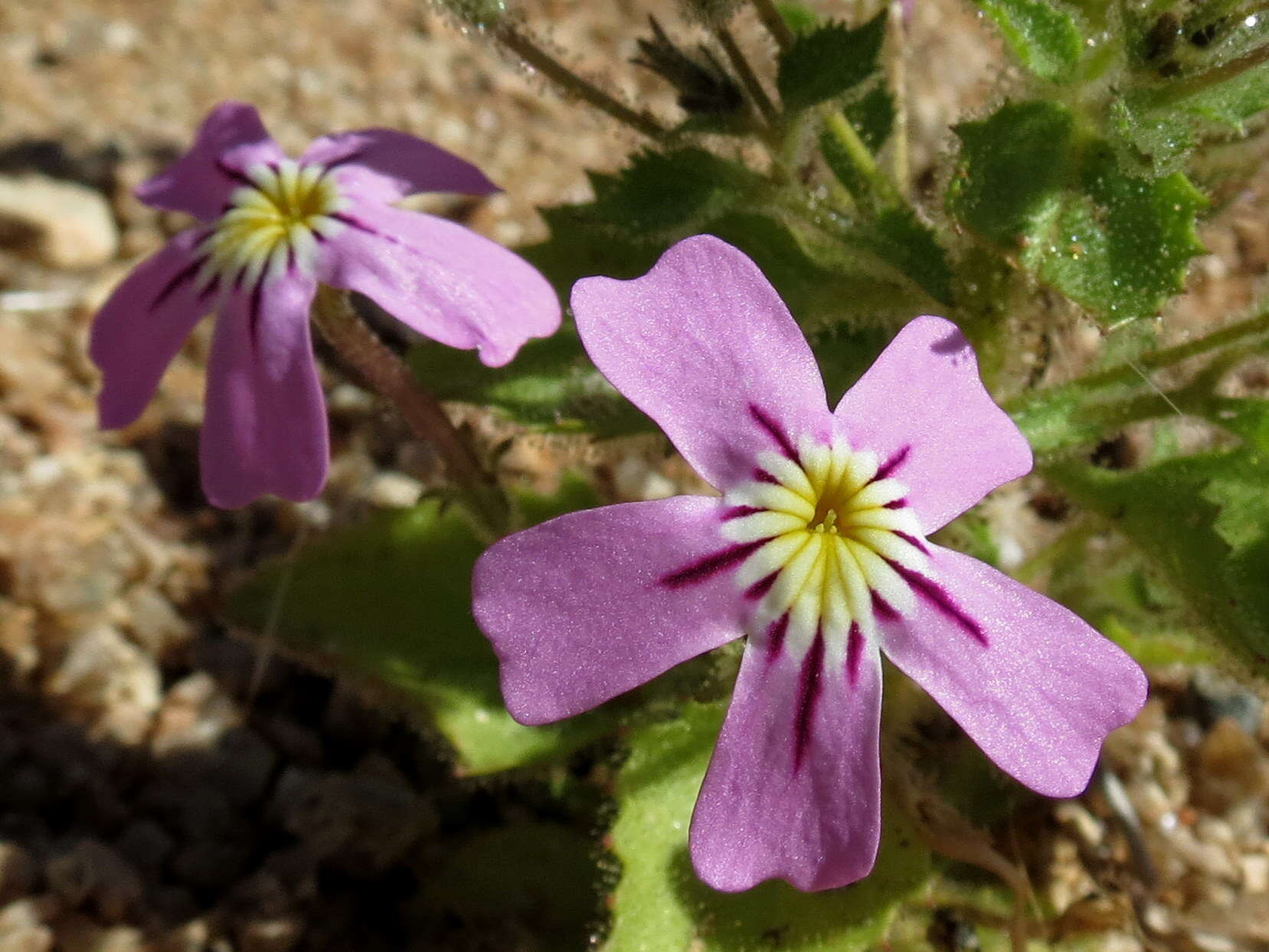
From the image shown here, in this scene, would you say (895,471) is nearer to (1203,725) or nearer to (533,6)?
(1203,725)

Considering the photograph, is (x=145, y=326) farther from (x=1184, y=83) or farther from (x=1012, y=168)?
(x=1184, y=83)

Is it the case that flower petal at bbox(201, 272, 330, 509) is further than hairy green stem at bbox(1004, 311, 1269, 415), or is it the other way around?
hairy green stem at bbox(1004, 311, 1269, 415)

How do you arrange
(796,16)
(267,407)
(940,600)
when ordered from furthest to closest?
1. (796,16)
2. (267,407)
3. (940,600)

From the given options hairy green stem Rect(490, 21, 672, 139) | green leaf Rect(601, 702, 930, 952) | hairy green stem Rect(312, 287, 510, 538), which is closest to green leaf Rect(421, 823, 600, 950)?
green leaf Rect(601, 702, 930, 952)

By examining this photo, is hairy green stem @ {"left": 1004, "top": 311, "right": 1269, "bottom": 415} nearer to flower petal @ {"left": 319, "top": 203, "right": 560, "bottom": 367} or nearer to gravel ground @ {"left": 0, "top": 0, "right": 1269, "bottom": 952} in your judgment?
gravel ground @ {"left": 0, "top": 0, "right": 1269, "bottom": 952}

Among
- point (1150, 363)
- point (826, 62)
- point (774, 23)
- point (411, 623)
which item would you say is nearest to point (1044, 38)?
point (826, 62)

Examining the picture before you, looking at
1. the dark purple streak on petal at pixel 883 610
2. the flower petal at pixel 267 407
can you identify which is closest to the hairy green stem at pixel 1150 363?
the dark purple streak on petal at pixel 883 610

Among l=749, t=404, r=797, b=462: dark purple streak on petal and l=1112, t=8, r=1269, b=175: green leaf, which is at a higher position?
l=1112, t=8, r=1269, b=175: green leaf
